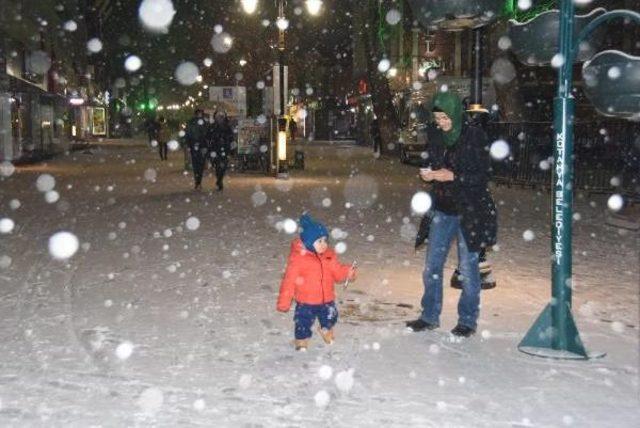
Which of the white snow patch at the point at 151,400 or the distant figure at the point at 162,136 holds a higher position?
the distant figure at the point at 162,136

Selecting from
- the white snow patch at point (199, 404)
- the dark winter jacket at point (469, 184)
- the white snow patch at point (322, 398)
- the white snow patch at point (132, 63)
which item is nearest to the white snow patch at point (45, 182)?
the dark winter jacket at point (469, 184)

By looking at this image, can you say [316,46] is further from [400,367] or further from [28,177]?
[400,367]

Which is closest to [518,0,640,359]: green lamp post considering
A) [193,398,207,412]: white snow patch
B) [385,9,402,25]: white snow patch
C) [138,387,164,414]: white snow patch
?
[193,398,207,412]: white snow patch

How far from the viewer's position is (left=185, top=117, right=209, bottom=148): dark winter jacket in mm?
19297

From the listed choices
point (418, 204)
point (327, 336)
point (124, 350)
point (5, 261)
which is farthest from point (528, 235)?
point (124, 350)

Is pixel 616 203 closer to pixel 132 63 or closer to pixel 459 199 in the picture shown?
pixel 459 199

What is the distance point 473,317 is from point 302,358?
1388 millimetres

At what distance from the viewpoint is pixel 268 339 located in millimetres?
6031

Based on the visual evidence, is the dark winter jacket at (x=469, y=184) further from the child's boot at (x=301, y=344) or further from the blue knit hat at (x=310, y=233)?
the child's boot at (x=301, y=344)

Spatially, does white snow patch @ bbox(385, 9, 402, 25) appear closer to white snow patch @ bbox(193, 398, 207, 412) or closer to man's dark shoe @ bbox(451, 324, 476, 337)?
man's dark shoe @ bbox(451, 324, 476, 337)

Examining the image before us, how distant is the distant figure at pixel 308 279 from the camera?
18.5 feet

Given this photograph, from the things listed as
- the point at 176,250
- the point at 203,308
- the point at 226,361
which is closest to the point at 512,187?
the point at 176,250

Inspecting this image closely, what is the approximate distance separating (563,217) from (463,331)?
120 cm

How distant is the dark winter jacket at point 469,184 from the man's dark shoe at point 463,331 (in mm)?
615
